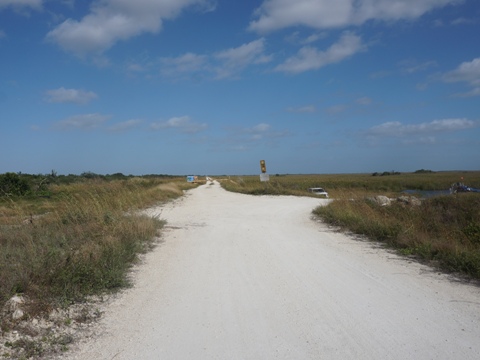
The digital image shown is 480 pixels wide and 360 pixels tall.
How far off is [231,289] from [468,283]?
11.7ft

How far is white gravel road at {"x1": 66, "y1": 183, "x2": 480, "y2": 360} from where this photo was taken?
3982mm

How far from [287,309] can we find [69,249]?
12.6 ft

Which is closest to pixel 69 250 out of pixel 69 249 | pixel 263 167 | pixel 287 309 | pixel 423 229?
pixel 69 249

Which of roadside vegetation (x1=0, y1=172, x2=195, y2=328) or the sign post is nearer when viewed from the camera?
roadside vegetation (x1=0, y1=172, x2=195, y2=328)

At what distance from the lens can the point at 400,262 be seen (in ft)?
25.1

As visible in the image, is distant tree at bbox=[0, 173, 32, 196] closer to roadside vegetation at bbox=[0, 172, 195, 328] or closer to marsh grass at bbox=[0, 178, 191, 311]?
roadside vegetation at bbox=[0, 172, 195, 328]

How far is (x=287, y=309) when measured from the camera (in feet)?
16.6

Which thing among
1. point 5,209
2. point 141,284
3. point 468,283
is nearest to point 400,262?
point 468,283

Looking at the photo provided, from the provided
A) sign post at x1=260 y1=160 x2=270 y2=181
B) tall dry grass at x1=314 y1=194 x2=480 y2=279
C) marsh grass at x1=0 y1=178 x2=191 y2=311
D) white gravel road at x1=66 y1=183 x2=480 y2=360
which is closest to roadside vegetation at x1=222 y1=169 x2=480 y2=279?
tall dry grass at x1=314 y1=194 x2=480 y2=279

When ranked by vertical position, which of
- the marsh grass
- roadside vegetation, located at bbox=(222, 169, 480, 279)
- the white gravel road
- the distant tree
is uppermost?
the distant tree

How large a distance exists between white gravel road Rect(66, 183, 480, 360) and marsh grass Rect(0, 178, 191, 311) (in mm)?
474

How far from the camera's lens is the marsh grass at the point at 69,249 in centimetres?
522

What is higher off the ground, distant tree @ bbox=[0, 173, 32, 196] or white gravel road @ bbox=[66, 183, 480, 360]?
distant tree @ bbox=[0, 173, 32, 196]

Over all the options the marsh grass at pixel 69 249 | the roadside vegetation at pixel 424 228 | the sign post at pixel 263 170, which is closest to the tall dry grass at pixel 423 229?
the roadside vegetation at pixel 424 228
